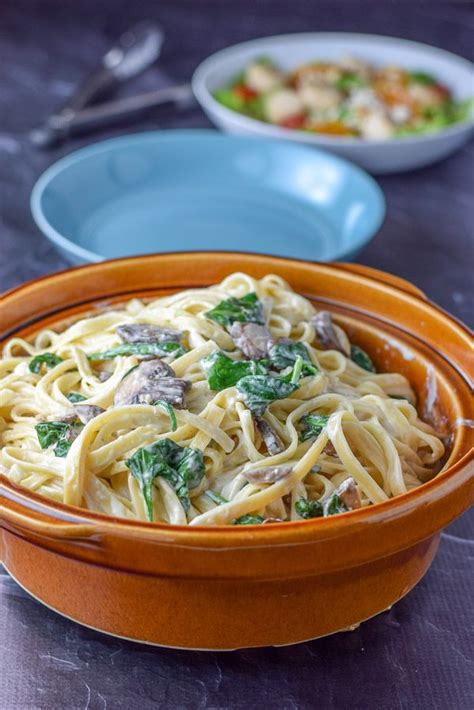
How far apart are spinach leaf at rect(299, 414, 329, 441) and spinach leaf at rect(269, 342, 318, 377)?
0.38ft

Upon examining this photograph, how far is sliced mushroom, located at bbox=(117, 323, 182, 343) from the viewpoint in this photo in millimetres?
2209

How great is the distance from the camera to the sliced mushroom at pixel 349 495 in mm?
1865

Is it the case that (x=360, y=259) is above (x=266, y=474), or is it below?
below

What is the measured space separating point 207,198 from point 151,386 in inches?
77.5

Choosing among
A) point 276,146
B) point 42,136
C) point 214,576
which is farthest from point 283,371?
point 42,136

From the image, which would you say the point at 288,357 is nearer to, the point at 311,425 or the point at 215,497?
the point at 311,425

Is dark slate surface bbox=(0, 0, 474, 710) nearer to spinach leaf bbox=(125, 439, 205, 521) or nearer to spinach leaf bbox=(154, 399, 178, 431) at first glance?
spinach leaf bbox=(125, 439, 205, 521)

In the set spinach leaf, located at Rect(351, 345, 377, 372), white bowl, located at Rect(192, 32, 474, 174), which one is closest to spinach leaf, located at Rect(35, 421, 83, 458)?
spinach leaf, located at Rect(351, 345, 377, 372)

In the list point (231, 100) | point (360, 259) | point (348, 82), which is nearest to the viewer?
point (360, 259)

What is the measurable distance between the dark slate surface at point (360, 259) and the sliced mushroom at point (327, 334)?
1.89ft

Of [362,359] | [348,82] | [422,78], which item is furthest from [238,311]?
[422,78]

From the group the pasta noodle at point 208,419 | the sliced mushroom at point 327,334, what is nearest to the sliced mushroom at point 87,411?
the pasta noodle at point 208,419

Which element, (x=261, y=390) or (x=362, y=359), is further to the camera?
(x=362, y=359)

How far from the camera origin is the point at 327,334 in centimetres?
238
